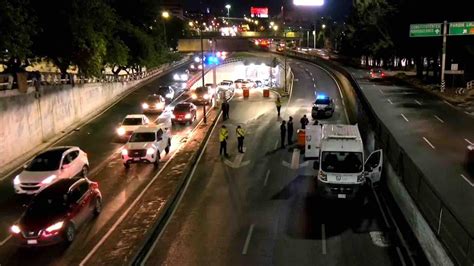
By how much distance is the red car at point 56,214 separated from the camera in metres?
15.2

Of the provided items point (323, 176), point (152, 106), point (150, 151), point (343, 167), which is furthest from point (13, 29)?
point (343, 167)

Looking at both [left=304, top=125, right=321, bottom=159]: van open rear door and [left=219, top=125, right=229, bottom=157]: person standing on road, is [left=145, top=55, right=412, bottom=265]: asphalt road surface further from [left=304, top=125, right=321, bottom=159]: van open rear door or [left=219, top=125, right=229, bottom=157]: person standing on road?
[left=304, top=125, right=321, bottom=159]: van open rear door

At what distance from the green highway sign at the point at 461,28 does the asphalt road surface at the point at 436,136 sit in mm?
6812

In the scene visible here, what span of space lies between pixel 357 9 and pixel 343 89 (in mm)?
37927

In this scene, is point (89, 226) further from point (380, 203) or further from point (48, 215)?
point (380, 203)

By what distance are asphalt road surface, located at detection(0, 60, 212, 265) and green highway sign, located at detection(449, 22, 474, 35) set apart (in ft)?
87.6

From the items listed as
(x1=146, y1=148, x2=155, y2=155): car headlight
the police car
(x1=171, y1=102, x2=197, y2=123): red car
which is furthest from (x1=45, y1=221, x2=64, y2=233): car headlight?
the police car

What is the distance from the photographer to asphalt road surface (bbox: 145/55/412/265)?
15023 millimetres

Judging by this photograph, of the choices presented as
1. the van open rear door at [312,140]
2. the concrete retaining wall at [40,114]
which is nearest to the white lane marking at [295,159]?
the van open rear door at [312,140]

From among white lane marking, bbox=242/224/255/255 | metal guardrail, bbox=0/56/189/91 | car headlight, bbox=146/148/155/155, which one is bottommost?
white lane marking, bbox=242/224/255/255

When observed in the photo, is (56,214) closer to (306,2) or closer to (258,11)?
(306,2)

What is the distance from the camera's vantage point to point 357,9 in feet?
282

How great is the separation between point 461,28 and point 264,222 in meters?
39.4

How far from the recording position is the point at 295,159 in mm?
27047
